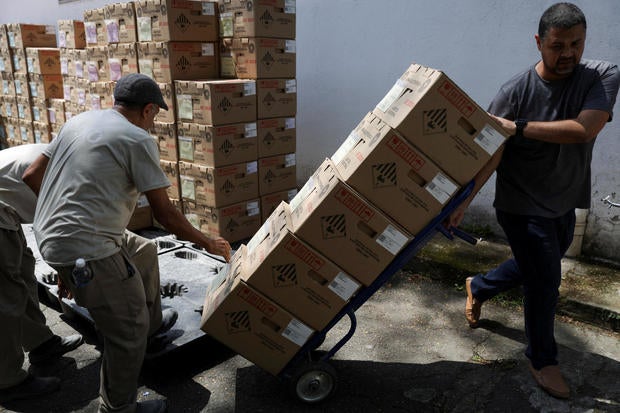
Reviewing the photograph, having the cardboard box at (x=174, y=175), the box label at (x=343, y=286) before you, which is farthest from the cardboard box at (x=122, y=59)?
the box label at (x=343, y=286)

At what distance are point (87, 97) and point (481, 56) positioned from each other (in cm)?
439

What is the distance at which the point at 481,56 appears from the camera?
460cm

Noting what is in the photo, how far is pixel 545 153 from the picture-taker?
2.64 metres

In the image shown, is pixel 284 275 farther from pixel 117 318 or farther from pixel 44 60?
pixel 44 60

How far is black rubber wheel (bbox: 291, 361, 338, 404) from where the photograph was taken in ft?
8.87

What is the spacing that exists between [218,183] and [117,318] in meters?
2.32

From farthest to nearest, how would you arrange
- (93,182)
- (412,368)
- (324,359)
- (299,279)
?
(412,368)
(324,359)
(299,279)
(93,182)

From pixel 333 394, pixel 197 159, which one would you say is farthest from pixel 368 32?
pixel 333 394

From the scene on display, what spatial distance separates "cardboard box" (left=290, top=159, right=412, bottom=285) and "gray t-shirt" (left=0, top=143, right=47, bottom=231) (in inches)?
64.9

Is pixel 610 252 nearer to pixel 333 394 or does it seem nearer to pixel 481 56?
pixel 481 56

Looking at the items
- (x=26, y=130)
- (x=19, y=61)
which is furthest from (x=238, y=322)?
(x=19, y=61)

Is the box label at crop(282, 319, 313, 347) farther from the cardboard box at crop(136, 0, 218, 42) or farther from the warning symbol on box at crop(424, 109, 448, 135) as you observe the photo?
the cardboard box at crop(136, 0, 218, 42)

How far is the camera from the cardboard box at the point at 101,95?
534 cm

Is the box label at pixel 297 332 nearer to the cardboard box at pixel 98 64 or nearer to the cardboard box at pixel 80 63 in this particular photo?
the cardboard box at pixel 98 64
